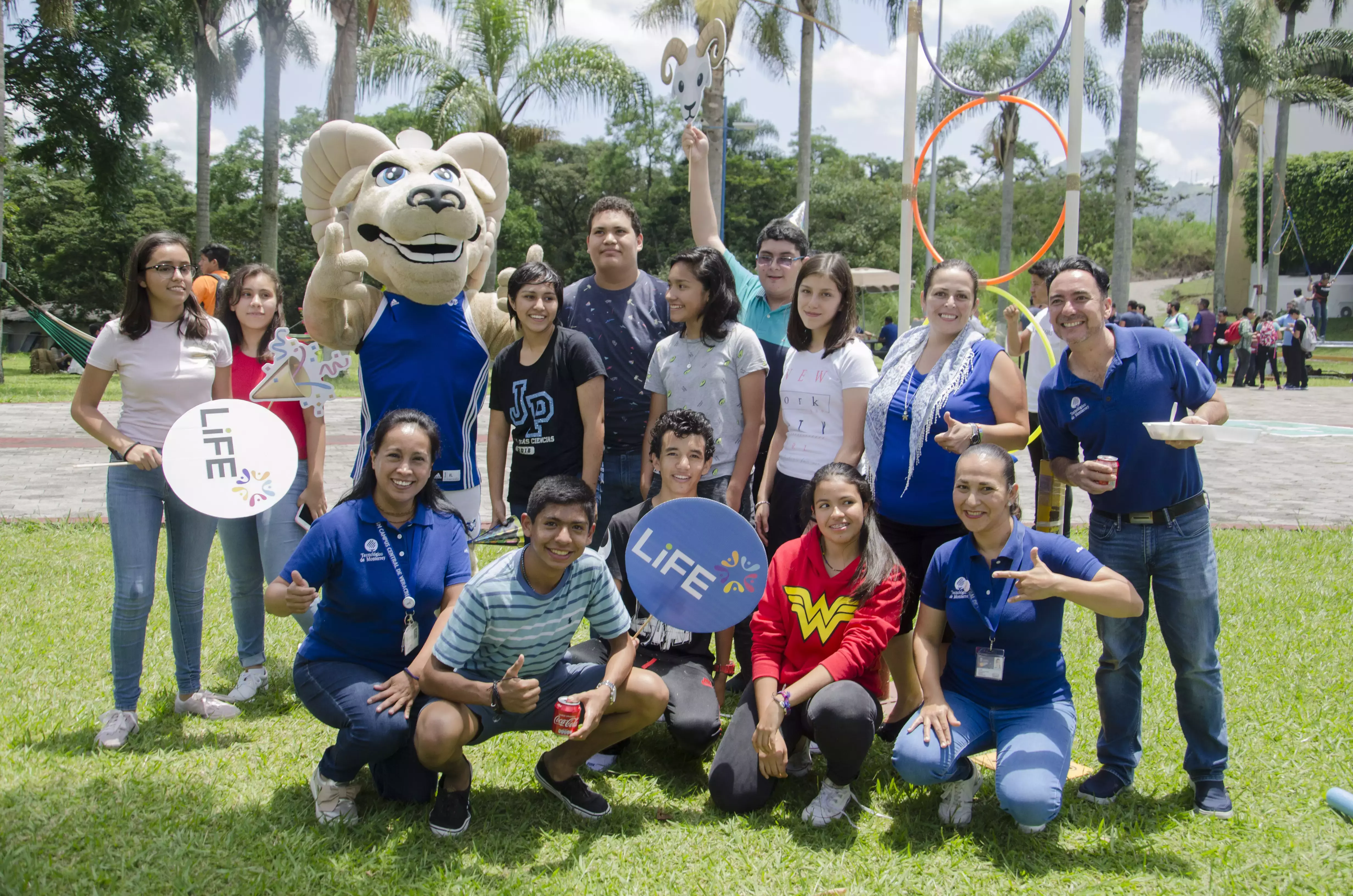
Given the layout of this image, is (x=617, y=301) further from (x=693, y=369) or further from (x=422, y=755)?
(x=422, y=755)

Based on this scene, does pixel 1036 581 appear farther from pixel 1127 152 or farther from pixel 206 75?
pixel 206 75

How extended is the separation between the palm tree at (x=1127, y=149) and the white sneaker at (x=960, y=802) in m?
18.0

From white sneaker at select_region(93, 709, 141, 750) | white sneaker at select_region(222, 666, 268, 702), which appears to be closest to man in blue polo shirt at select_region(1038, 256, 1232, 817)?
white sneaker at select_region(222, 666, 268, 702)

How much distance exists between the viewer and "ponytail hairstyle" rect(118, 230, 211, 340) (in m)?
3.89

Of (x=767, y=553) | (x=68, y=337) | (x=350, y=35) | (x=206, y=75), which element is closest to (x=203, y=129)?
(x=206, y=75)

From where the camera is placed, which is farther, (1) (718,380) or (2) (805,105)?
(2) (805,105)

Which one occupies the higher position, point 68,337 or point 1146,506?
point 68,337

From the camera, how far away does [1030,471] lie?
466 inches

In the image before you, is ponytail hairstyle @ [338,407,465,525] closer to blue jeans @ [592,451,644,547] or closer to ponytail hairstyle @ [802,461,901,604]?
blue jeans @ [592,451,644,547]

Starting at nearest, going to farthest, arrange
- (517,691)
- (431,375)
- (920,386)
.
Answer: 1. (517,691)
2. (920,386)
3. (431,375)

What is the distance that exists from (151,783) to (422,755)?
1.13 meters

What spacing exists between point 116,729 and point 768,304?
3.32 metres

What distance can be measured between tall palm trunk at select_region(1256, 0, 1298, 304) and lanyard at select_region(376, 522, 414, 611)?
1198 inches

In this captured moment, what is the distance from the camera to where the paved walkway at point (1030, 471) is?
337 inches
